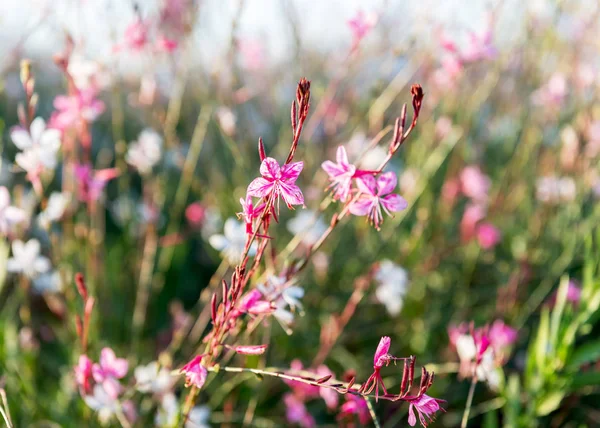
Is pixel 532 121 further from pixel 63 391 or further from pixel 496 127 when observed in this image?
pixel 63 391

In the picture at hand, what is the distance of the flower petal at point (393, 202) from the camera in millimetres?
824

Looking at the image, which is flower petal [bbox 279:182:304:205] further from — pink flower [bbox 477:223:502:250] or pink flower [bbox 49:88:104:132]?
pink flower [bbox 477:223:502:250]

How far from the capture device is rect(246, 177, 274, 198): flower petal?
0.72 metres

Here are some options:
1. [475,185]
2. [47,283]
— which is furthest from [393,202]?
[475,185]

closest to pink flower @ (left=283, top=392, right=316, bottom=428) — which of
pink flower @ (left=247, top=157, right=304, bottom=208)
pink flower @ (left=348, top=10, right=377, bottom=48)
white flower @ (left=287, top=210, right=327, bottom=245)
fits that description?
white flower @ (left=287, top=210, right=327, bottom=245)

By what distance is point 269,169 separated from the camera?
72 centimetres

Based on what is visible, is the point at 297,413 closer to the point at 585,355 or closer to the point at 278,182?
the point at 585,355

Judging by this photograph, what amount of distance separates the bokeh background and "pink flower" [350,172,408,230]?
40cm

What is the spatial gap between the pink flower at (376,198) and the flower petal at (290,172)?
137 mm

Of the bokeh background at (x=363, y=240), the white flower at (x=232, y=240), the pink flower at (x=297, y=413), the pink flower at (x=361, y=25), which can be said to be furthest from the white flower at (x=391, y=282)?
the pink flower at (x=361, y=25)

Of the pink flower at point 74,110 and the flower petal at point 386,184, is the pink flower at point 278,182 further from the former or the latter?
the pink flower at point 74,110

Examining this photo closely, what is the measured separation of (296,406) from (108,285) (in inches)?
36.2

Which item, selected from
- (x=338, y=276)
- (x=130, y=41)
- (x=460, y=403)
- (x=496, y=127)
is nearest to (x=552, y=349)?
(x=460, y=403)

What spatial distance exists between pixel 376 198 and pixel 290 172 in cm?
17
